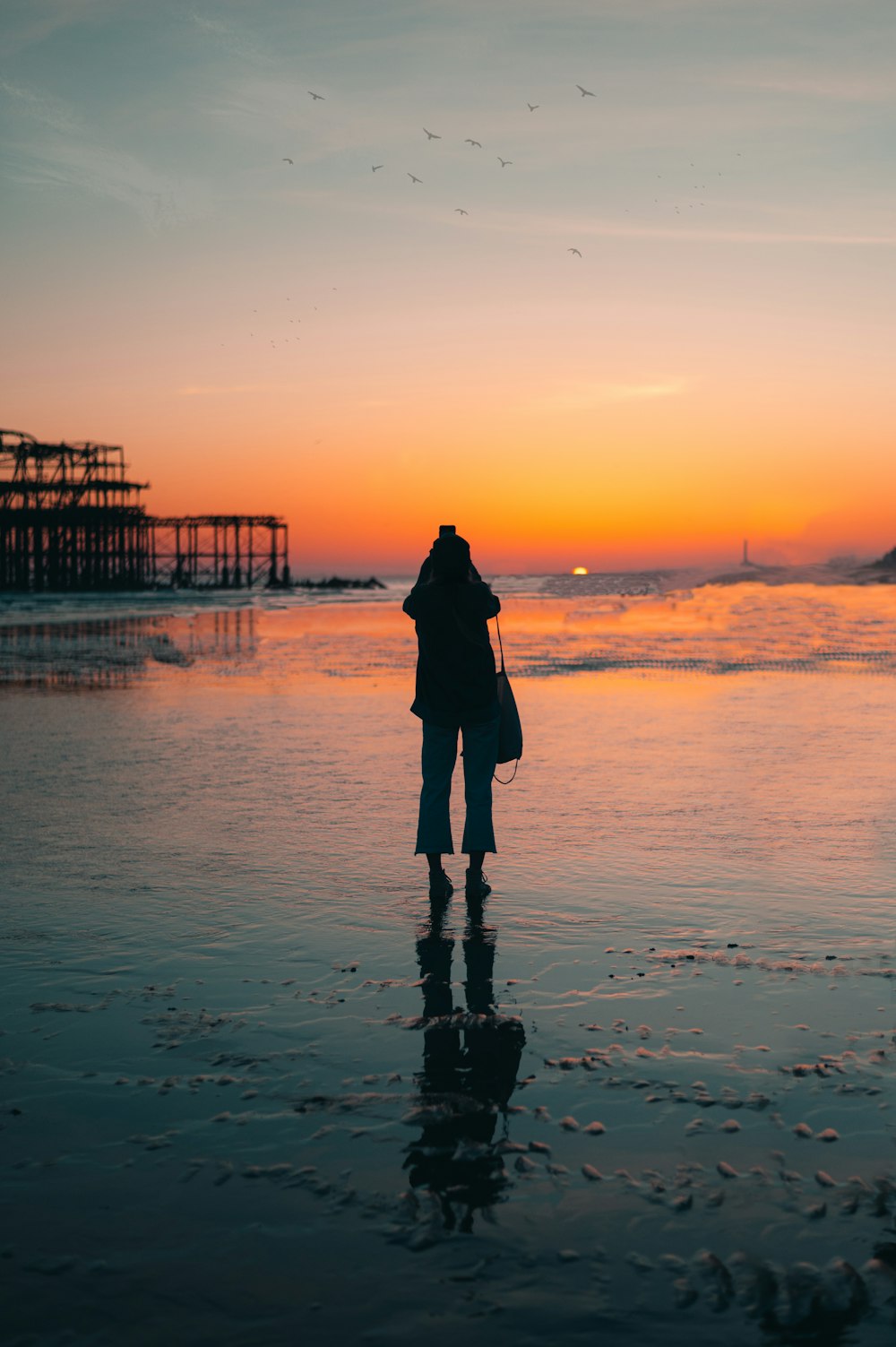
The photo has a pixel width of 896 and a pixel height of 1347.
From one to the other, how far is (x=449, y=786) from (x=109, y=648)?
20.0 metres

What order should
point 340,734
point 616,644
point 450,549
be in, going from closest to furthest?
point 450,549
point 340,734
point 616,644

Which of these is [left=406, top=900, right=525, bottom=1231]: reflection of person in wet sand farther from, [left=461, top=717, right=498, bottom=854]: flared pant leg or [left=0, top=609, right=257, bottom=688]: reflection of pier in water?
[left=0, top=609, right=257, bottom=688]: reflection of pier in water

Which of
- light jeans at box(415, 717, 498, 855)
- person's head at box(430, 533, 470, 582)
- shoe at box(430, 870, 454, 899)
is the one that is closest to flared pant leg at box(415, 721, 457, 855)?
light jeans at box(415, 717, 498, 855)

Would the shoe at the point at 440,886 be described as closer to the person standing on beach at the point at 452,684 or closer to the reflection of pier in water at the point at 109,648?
the person standing on beach at the point at 452,684

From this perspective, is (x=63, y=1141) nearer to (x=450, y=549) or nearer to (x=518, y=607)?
(x=450, y=549)

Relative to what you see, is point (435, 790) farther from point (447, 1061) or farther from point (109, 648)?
point (109, 648)

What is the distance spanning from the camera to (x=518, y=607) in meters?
50.9

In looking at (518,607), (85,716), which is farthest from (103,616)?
(85,716)

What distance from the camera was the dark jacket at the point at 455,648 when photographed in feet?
19.7

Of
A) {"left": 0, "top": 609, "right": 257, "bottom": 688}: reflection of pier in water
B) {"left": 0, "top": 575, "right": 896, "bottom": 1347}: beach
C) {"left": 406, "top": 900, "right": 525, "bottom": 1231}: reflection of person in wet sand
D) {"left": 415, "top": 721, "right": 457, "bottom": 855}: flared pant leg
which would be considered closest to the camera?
{"left": 0, "top": 575, "right": 896, "bottom": 1347}: beach

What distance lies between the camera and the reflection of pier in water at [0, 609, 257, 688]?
17.8 metres

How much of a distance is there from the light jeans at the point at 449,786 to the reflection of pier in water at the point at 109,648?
11.0m

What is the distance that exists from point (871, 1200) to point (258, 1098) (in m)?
1.66

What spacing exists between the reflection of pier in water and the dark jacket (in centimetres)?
1100
